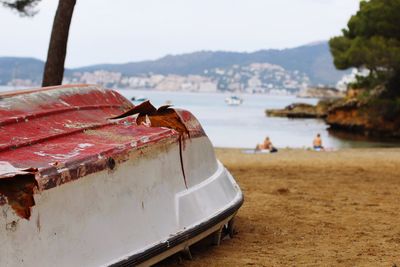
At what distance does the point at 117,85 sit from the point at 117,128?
19741 centimetres

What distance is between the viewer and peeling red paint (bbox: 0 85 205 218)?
296 cm

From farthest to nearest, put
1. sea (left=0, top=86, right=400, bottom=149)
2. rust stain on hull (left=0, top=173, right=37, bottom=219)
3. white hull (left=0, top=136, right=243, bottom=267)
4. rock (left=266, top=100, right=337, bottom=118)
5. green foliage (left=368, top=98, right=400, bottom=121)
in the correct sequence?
rock (left=266, top=100, right=337, bottom=118)
green foliage (left=368, top=98, right=400, bottom=121)
sea (left=0, top=86, right=400, bottom=149)
white hull (left=0, top=136, right=243, bottom=267)
rust stain on hull (left=0, top=173, right=37, bottom=219)

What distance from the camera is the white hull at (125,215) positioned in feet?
9.32

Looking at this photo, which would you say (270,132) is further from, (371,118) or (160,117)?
(160,117)

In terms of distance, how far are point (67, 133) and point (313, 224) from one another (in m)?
2.75

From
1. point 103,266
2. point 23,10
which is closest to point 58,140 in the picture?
point 103,266

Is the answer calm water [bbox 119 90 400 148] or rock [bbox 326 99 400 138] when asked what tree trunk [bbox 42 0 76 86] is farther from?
rock [bbox 326 99 400 138]

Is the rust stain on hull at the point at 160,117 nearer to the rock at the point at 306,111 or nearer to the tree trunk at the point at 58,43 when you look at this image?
the tree trunk at the point at 58,43

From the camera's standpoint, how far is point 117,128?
13.5 feet

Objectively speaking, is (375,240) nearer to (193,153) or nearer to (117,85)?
(193,153)

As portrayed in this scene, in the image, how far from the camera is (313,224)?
5684mm

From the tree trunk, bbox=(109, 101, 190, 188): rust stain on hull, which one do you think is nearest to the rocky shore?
the tree trunk

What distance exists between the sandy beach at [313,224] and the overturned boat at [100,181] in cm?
33

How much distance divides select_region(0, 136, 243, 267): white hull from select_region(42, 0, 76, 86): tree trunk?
16.8ft
